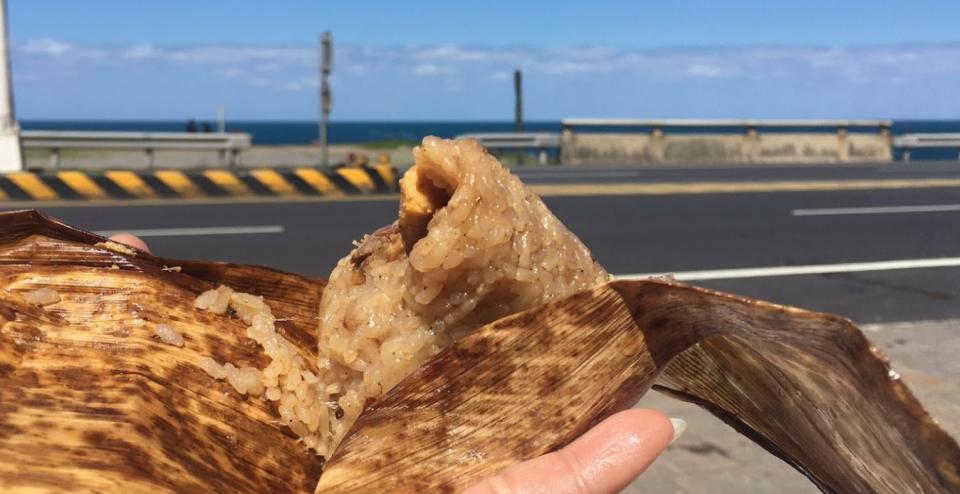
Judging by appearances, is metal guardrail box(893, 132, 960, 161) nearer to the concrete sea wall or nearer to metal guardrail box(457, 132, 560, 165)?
the concrete sea wall

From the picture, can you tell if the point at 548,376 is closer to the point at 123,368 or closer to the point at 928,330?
the point at 123,368

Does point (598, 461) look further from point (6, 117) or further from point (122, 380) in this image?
point (6, 117)

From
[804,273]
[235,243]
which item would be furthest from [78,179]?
[804,273]

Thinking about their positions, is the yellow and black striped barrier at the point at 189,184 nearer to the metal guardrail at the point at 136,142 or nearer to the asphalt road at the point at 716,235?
the asphalt road at the point at 716,235

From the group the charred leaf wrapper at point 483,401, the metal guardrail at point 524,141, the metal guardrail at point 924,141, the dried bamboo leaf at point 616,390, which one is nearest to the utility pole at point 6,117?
the metal guardrail at point 524,141

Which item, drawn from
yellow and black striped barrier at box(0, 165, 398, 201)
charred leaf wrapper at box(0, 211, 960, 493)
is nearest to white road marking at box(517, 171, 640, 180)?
yellow and black striped barrier at box(0, 165, 398, 201)

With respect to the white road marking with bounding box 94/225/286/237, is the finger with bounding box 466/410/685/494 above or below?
above
